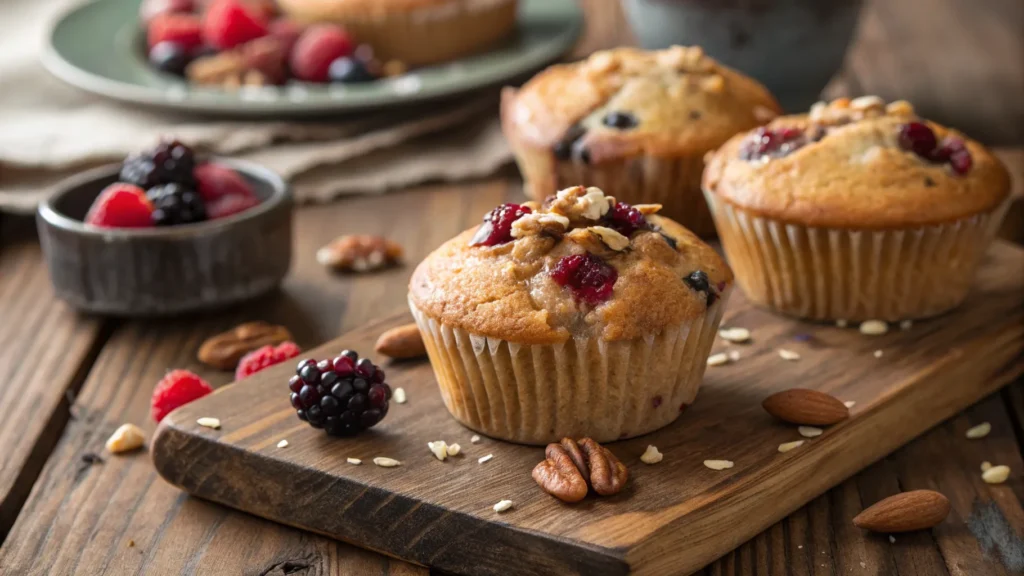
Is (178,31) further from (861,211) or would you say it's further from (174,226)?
(861,211)

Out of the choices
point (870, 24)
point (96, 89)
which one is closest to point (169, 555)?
point (96, 89)

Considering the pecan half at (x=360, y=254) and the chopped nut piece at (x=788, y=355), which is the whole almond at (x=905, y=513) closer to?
the chopped nut piece at (x=788, y=355)

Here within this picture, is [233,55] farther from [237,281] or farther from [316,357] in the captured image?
[316,357]

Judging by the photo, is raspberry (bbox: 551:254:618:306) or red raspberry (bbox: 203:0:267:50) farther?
red raspberry (bbox: 203:0:267:50)

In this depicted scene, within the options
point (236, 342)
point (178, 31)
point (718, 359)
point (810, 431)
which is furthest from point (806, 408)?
point (178, 31)

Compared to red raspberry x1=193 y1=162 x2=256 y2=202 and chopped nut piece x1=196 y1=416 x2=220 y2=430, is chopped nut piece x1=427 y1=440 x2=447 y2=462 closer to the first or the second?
chopped nut piece x1=196 y1=416 x2=220 y2=430

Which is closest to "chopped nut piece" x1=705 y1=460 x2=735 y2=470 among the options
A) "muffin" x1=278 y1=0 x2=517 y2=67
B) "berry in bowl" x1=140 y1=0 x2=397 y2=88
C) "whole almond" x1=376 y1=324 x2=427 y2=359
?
"whole almond" x1=376 y1=324 x2=427 y2=359
